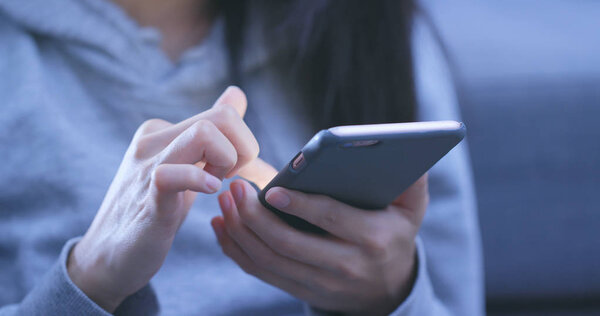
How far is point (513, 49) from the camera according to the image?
3.04 feet

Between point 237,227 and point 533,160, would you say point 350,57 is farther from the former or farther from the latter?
point 533,160

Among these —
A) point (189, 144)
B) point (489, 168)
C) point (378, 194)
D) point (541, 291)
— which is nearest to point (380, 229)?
point (378, 194)

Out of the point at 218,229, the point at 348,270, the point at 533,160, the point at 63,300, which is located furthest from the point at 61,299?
the point at 533,160

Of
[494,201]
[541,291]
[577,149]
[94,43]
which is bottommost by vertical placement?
[541,291]

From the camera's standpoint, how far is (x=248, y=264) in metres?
0.47

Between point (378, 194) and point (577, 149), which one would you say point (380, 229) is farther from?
point (577, 149)

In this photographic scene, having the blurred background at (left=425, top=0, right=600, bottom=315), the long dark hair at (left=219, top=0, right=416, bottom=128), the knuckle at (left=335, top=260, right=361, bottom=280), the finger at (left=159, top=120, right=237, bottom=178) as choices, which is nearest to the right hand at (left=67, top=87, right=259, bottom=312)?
the finger at (left=159, top=120, right=237, bottom=178)

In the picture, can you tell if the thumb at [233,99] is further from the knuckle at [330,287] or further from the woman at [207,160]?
the knuckle at [330,287]

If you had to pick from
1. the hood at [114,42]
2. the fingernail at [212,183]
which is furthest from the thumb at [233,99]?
the hood at [114,42]

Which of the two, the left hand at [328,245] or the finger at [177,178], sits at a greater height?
the finger at [177,178]

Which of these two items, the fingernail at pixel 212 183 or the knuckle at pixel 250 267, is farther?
the knuckle at pixel 250 267

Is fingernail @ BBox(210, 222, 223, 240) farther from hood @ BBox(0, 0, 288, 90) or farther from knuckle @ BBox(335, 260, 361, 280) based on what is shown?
hood @ BBox(0, 0, 288, 90)

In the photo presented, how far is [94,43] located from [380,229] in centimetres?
42

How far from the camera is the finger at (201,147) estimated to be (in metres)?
0.34
